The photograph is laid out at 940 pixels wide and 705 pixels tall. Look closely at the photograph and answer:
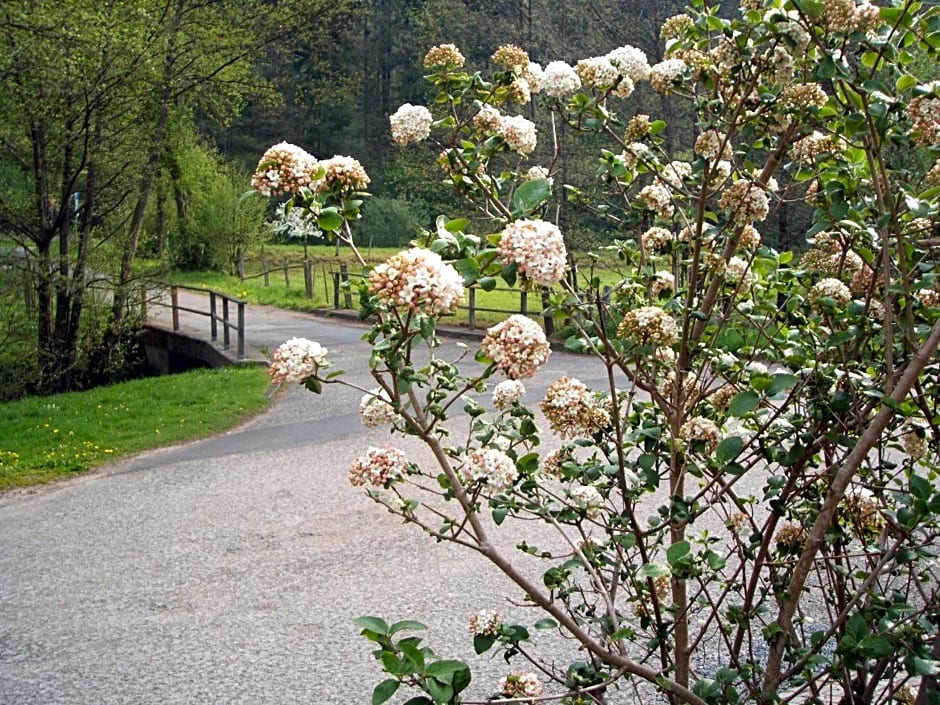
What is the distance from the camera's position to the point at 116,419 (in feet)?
39.9

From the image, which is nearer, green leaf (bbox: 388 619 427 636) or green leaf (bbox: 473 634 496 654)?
green leaf (bbox: 388 619 427 636)

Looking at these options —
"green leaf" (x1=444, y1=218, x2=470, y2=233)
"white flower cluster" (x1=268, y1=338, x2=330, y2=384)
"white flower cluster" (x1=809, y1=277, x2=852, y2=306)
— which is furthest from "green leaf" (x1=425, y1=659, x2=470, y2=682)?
"white flower cluster" (x1=809, y1=277, x2=852, y2=306)

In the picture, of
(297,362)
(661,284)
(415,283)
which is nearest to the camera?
(415,283)

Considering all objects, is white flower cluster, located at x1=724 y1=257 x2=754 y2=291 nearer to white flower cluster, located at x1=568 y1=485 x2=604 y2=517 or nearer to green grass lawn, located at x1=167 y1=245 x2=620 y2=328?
white flower cluster, located at x1=568 y1=485 x2=604 y2=517

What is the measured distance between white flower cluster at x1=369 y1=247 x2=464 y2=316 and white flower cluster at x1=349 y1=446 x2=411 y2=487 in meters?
0.53

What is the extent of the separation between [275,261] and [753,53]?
32.7m

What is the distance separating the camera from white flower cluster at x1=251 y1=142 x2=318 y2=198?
2074 millimetres

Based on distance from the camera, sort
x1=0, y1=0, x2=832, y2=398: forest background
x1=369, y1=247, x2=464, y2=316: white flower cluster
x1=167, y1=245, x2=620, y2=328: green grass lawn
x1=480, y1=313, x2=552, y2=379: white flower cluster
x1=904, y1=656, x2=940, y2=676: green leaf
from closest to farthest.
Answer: x1=369, y1=247, x2=464, y2=316: white flower cluster → x1=480, y1=313, x2=552, y2=379: white flower cluster → x1=904, y1=656, x2=940, y2=676: green leaf → x1=0, y1=0, x2=832, y2=398: forest background → x1=167, y1=245, x2=620, y2=328: green grass lawn

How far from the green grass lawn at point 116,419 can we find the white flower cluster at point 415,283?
348 inches

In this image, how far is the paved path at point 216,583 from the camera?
5086 mm

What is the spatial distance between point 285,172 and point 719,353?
1.19 metres

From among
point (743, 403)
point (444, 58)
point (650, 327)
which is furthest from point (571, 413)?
point (444, 58)

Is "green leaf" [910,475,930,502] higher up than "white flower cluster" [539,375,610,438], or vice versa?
"white flower cluster" [539,375,610,438]

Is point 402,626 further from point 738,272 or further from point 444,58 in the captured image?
point 444,58
